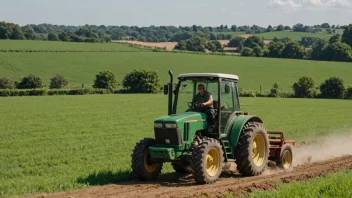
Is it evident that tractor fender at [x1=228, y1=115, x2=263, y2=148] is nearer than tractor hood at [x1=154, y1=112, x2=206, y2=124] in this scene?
No

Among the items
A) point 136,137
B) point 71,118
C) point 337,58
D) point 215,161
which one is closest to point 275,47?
point 337,58

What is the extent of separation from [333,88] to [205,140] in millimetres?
61441

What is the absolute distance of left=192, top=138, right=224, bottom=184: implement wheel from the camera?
10508mm

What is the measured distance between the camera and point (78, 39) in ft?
419

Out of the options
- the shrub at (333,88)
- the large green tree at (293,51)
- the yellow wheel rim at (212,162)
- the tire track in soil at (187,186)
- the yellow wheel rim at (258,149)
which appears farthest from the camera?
the large green tree at (293,51)

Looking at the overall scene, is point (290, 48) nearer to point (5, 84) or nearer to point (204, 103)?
point (5, 84)

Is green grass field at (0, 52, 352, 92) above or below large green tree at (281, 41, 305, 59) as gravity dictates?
below

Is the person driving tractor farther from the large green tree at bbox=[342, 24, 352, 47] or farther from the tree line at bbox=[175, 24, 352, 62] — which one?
the large green tree at bbox=[342, 24, 352, 47]

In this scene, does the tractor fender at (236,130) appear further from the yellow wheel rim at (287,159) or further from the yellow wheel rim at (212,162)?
the yellow wheel rim at (287,159)

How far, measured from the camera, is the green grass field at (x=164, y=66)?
81.5 meters

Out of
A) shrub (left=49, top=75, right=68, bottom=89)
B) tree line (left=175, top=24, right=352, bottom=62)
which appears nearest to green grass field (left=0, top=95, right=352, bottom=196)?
shrub (left=49, top=75, right=68, bottom=89)

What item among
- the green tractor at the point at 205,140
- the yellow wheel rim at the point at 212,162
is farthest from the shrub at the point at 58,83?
the yellow wheel rim at the point at 212,162

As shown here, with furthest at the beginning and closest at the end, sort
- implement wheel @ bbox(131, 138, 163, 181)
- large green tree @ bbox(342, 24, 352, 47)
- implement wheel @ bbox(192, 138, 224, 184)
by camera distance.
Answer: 1. large green tree @ bbox(342, 24, 352, 47)
2. implement wheel @ bbox(131, 138, 163, 181)
3. implement wheel @ bbox(192, 138, 224, 184)

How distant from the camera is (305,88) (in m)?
68.8
